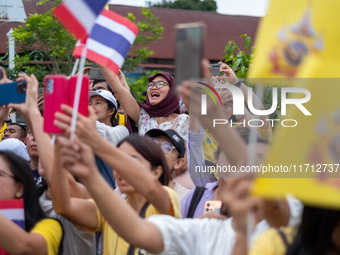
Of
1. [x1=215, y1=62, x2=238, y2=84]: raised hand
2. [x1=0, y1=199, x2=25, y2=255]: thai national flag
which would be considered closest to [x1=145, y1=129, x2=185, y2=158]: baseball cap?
[x1=215, y1=62, x2=238, y2=84]: raised hand

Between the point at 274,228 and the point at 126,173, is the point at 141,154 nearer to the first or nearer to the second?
the point at 126,173

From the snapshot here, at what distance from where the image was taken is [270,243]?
200 cm

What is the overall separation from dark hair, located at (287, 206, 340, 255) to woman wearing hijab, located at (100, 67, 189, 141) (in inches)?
103

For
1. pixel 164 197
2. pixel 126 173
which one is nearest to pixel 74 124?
pixel 126 173

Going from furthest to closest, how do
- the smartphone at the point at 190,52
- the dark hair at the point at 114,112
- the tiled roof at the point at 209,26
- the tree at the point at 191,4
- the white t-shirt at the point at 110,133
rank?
the tree at the point at 191,4
the tiled roof at the point at 209,26
the dark hair at the point at 114,112
the white t-shirt at the point at 110,133
the smartphone at the point at 190,52

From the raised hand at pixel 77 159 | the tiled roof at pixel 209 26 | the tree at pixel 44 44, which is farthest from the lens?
the tiled roof at pixel 209 26

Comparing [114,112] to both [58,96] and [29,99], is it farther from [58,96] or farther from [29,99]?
[58,96]

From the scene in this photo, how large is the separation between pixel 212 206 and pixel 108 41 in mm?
996

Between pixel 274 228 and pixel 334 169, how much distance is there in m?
0.62

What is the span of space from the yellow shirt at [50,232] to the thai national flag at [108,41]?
855mm

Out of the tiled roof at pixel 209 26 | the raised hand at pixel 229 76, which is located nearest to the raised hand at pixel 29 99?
the raised hand at pixel 229 76

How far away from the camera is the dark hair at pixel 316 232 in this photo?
1779mm

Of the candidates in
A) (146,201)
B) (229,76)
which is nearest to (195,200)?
(146,201)

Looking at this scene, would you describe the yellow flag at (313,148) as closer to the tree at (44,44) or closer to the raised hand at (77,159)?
the raised hand at (77,159)
